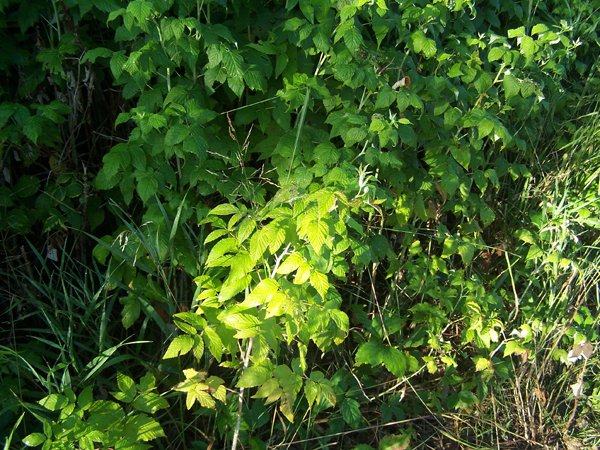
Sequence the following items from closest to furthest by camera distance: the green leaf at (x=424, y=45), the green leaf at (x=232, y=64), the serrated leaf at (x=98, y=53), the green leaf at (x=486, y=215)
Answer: the green leaf at (x=232, y=64) < the serrated leaf at (x=98, y=53) < the green leaf at (x=424, y=45) < the green leaf at (x=486, y=215)

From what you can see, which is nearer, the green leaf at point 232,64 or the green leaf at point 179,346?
the green leaf at point 179,346

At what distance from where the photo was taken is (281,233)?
2.06 meters

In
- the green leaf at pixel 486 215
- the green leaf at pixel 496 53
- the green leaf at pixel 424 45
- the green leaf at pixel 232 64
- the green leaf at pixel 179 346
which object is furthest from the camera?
the green leaf at pixel 486 215

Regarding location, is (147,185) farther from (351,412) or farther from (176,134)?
(351,412)

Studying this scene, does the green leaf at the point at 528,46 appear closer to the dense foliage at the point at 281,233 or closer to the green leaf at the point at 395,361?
the dense foliage at the point at 281,233

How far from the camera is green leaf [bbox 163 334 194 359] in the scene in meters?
2.13

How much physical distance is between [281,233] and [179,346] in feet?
1.56

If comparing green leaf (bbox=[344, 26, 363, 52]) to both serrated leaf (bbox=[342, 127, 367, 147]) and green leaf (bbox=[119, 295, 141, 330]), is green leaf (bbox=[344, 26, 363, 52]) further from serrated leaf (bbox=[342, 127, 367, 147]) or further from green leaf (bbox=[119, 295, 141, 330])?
green leaf (bbox=[119, 295, 141, 330])

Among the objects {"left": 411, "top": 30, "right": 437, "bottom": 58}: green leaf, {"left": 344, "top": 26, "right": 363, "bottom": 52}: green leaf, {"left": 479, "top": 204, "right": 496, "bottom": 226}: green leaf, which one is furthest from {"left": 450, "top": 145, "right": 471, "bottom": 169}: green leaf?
{"left": 344, "top": 26, "right": 363, "bottom": 52}: green leaf

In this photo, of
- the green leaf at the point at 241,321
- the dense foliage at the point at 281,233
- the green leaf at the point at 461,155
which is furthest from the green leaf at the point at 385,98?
the green leaf at the point at 241,321

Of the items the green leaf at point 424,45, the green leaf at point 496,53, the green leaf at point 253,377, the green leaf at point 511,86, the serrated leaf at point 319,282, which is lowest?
the green leaf at point 253,377

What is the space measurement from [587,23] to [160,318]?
264 cm

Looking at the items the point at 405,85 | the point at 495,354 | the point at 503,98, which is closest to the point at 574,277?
the point at 495,354

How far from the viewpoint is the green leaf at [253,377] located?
2.15 meters
